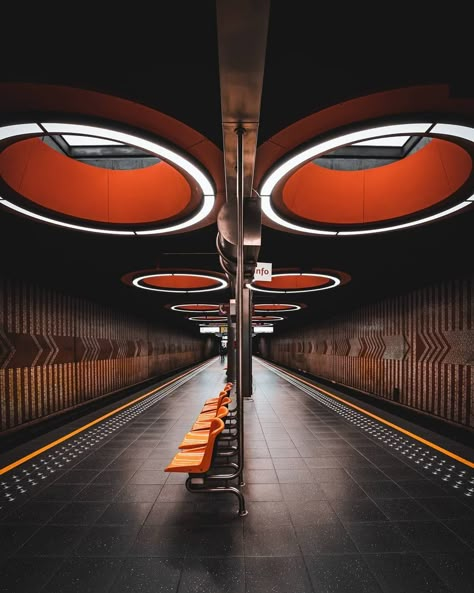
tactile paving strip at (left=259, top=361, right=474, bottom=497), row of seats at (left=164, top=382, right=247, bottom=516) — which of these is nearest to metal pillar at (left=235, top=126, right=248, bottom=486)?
row of seats at (left=164, top=382, right=247, bottom=516)

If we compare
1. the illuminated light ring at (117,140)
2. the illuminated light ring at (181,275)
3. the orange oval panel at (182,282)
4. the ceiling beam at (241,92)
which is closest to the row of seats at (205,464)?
the ceiling beam at (241,92)

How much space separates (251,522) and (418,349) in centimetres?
751

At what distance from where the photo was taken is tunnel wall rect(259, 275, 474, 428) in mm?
7297

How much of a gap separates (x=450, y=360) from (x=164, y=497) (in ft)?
22.5

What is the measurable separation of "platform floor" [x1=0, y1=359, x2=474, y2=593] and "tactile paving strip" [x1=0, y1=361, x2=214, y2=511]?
3 cm

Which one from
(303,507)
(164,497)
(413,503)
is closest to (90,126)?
(164,497)

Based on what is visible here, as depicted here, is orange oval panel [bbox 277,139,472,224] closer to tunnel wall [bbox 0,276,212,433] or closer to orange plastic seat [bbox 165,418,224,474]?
orange plastic seat [bbox 165,418,224,474]

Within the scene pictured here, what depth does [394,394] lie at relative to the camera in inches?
404

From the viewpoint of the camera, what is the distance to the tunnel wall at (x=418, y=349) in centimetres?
730

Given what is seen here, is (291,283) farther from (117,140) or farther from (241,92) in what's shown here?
(241,92)

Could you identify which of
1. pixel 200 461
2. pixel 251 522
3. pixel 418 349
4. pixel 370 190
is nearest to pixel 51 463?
pixel 200 461

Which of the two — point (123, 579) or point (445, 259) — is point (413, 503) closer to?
point (123, 579)

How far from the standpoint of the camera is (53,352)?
8.78 m

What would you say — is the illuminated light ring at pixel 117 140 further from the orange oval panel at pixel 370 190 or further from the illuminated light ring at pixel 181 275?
the illuminated light ring at pixel 181 275
